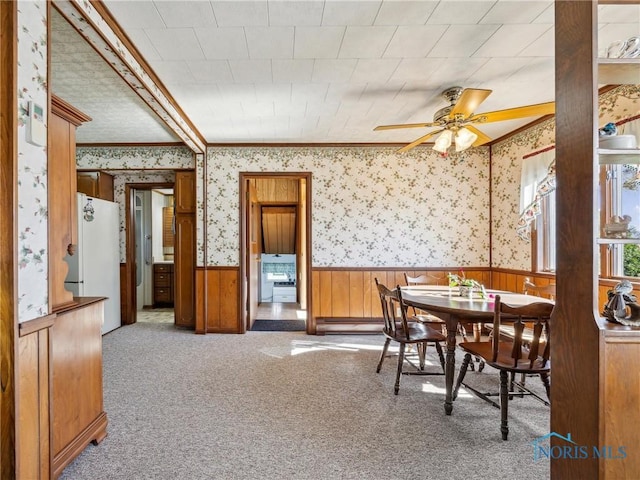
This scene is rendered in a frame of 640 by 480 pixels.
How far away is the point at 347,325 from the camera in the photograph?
4336 millimetres

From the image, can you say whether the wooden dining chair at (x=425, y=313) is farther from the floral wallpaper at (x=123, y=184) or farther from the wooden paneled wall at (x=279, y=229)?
the floral wallpaper at (x=123, y=184)

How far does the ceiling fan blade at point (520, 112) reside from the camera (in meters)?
2.19

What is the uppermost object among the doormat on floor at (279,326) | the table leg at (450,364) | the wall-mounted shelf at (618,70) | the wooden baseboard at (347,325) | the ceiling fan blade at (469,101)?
the ceiling fan blade at (469,101)

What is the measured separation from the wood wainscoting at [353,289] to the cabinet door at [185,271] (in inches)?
69.3

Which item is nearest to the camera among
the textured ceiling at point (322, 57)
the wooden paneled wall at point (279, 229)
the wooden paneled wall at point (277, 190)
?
the textured ceiling at point (322, 57)

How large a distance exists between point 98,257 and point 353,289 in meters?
3.31

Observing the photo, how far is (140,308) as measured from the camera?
615 centimetres

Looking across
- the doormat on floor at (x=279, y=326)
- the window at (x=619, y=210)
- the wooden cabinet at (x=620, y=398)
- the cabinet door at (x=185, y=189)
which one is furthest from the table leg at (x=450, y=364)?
the cabinet door at (x=185, y=189)

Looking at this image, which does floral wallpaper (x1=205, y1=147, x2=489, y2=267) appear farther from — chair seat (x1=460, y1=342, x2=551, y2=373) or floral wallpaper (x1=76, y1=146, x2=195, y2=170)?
chair seat (x1=460, y1=342, x2=551, y2=373)

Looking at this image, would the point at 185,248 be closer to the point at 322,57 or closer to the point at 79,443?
the point at 79,443

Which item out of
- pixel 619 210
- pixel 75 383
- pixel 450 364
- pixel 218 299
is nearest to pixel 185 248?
pixel 218 299

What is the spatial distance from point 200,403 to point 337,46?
8.78 feet

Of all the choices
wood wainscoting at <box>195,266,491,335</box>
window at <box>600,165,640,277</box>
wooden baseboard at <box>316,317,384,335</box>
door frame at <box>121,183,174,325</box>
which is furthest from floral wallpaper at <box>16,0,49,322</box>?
door frame at <box>121,183,174,325</box>

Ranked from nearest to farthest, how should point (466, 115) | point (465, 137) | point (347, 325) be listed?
point (466, 115)
point (465, 137)
point (347, 325)
